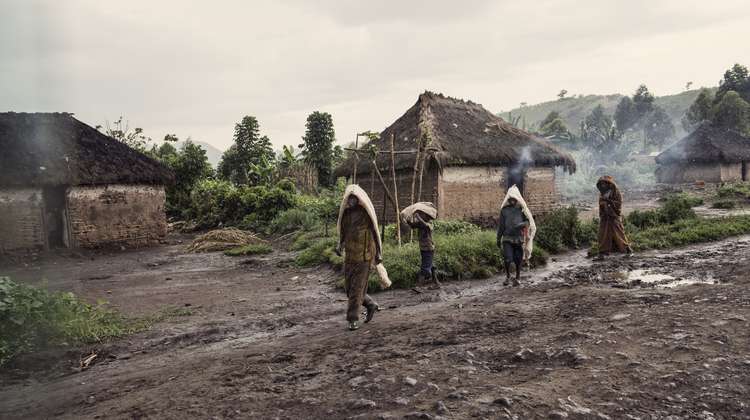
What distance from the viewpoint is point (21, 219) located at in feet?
45.6

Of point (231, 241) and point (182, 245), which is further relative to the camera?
point (182, 245)

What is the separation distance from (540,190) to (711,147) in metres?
19.3

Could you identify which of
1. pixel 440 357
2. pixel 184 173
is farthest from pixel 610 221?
pixel 184 173

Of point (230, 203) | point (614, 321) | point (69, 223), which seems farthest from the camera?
point (230, 203)

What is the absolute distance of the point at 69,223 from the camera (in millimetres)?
14922

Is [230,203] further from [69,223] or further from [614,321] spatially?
[614,321]

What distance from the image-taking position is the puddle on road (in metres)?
7.44

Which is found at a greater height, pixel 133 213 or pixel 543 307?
pixel 133 213

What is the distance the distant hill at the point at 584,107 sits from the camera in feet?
249

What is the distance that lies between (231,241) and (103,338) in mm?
9109

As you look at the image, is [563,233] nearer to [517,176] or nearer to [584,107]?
[517,176]

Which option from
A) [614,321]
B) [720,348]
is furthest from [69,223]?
[720,348]

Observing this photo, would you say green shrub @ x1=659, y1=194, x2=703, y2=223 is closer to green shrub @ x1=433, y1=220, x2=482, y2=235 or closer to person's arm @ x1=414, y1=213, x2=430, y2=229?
green shrub @ x1=433, y1=220, x2=482, y2=235

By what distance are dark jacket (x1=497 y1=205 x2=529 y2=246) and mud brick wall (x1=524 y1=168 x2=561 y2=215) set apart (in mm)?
8007
